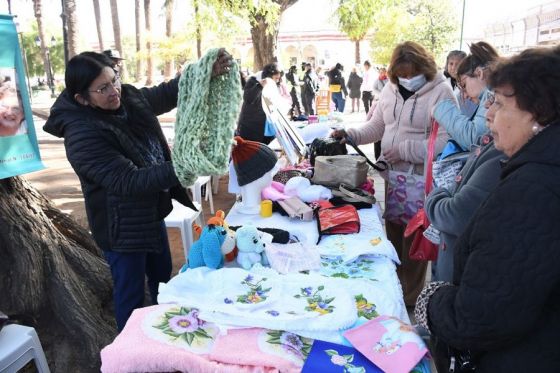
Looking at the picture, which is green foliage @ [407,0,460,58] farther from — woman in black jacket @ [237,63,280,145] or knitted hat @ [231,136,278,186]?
knitted hat @ [231,136,278,186]

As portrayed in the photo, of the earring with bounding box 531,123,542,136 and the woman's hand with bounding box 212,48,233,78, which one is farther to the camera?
the woman's hand with bounding box 212,48,233,78

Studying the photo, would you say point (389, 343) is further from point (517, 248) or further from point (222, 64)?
point (222, 64)

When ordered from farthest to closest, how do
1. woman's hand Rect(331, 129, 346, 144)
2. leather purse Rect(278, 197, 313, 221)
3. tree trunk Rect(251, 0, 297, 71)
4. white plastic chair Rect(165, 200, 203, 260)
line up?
tree trunk Rect(251, 0, 297, 71), white plastic chair Rect(165, 200, 203, 260), woman's hand Rect(331, 129, 346, 144), leather purse Rect(278, 197, 313, 221)

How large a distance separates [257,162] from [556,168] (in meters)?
1.65

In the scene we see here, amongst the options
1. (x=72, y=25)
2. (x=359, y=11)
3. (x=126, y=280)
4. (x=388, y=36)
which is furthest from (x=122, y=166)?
(x=388, y=36)

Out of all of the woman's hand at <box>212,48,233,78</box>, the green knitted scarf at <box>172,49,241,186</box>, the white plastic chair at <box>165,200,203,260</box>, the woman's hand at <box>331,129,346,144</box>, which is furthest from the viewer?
the white plastic chair at <box>165,200,203,260</box>

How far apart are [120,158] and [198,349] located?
915mm

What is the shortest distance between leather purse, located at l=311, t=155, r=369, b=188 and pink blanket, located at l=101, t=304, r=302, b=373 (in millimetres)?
1543

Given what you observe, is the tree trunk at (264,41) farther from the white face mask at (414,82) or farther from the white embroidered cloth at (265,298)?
the white embroidered cloth at (265,298)

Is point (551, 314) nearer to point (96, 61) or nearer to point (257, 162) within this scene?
point (257, 162)

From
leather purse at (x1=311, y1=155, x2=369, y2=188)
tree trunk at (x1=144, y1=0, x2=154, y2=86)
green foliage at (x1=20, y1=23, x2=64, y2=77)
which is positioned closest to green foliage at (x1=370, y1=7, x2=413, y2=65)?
tree trunk at (x1=144, y1=0, x2=154, y2=86)

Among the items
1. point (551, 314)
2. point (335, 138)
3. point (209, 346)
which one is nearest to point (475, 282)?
point (551, 314)

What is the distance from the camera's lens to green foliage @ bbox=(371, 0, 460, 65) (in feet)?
87.7

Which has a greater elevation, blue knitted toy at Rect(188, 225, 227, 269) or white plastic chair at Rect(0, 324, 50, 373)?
blue knitted toy at Rect(188, 225, 227, 269)
